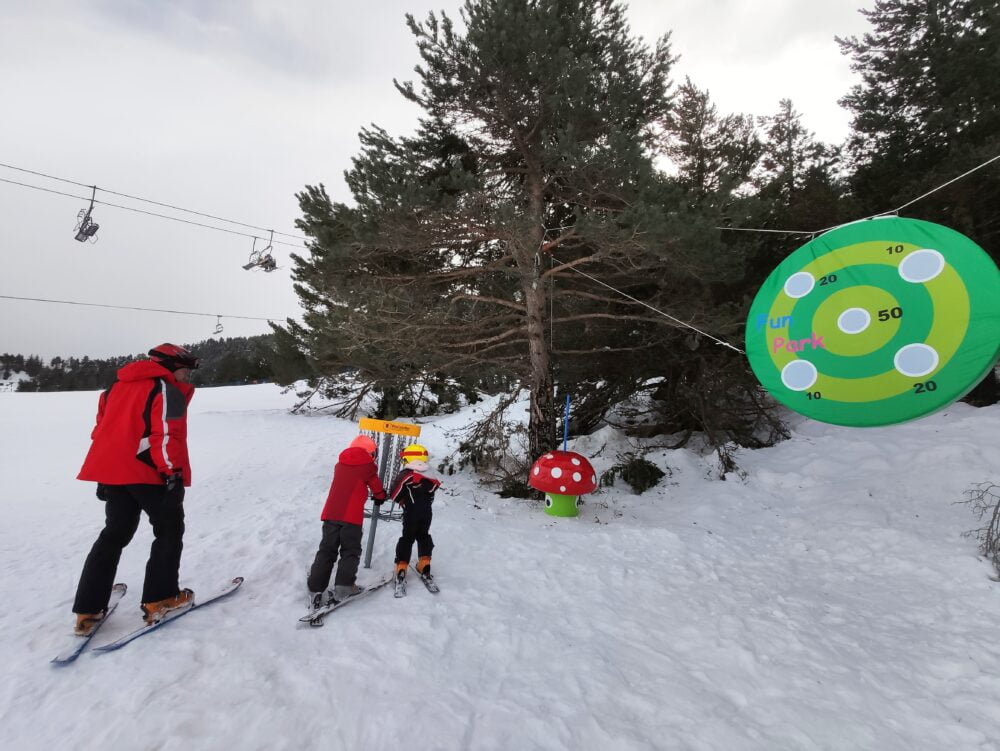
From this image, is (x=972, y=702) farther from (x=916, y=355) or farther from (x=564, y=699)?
(x=564, y=699)

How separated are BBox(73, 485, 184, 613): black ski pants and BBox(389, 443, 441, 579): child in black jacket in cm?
174

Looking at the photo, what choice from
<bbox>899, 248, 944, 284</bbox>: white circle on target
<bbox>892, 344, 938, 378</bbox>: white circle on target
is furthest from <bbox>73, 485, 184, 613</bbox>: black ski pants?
<bbox>899, 248, 944, 284</bbox>: white circle on target

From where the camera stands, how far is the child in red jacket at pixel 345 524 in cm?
357

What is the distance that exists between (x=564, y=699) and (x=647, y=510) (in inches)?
185

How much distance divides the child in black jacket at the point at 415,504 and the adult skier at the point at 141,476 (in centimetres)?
171

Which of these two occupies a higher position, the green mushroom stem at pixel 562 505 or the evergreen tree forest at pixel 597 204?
the evergreen tree forest at pixel 597 204

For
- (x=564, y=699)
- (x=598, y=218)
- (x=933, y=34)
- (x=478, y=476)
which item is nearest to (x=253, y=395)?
(x=478, y=476)

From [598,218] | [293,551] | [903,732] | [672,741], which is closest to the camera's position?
[672,741]

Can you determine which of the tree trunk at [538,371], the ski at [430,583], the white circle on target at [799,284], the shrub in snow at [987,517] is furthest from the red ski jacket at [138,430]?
the shrub in snow at [987,517]

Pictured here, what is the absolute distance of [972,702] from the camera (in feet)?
8.81

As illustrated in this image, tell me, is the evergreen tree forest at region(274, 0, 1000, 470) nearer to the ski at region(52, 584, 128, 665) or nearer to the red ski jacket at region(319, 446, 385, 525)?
the red ski jacket at region(319, 446, 385, 525)

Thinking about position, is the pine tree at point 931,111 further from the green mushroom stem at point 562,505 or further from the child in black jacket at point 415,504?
the child in black jacket at point 415,504

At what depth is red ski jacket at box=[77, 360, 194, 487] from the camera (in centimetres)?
287

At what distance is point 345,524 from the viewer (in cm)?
370
